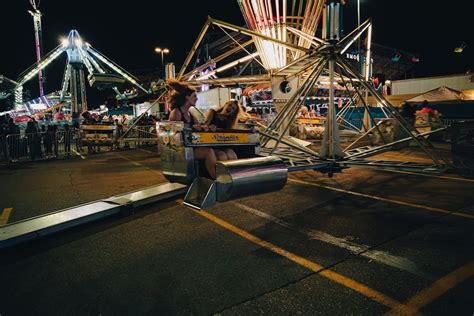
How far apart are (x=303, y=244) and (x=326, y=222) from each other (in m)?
0.94

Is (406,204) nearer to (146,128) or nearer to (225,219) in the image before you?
(225,219)

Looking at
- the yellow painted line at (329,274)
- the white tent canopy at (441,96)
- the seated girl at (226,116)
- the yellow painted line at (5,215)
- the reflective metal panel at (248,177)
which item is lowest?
the yellow painted line at (329,274)

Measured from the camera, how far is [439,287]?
2914mm

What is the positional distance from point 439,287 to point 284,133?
4.56 m

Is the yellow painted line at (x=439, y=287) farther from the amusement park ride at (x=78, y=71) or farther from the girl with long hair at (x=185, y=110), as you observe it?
the amusement park ride at (x=78, y=71)

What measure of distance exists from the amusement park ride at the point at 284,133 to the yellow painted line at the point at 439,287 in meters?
2.49

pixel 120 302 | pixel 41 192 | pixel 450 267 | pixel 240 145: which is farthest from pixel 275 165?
pixel 41 192

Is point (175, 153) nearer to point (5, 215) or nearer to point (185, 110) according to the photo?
point (185, 110)

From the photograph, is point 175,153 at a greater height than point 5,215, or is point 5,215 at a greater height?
point 175,153

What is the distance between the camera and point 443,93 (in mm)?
21656

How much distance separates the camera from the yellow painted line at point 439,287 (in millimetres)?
2674

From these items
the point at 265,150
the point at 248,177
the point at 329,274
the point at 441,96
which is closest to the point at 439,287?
the point at 329,274

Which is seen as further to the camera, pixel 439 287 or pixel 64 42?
pixel 64 42

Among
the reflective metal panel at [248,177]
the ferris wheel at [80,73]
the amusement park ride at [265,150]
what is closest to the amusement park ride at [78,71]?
the ferris wheel at [80,73]
